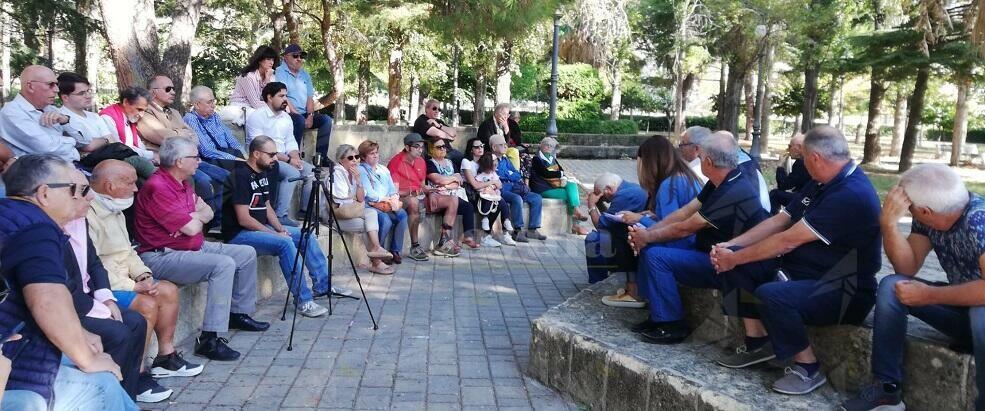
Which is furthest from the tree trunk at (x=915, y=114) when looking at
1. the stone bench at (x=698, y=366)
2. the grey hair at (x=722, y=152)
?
the stone bench at (x=698, y=366)

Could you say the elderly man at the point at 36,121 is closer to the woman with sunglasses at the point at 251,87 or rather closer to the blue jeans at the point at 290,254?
the blue jeans at the point at 290,254

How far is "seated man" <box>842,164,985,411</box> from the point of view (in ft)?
10.3

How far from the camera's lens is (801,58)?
24.6 metres

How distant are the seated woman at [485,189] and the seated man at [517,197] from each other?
0.40 feet

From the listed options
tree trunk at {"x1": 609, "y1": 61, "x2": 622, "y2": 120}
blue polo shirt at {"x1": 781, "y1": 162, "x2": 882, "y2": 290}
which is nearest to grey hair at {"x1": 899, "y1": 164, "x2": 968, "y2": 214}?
blue polo shirt at {"x1": 781, "y1": 162, "x2": 882, "y2": 290}

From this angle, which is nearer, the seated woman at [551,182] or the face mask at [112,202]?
the face mask at [112,202]

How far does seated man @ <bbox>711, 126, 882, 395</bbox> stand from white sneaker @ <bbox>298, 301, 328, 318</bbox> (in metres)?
3.30

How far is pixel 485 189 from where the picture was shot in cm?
925

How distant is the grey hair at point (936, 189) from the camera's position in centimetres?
318

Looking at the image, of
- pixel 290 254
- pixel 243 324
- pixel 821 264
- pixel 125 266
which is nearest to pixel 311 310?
pixel 290 254

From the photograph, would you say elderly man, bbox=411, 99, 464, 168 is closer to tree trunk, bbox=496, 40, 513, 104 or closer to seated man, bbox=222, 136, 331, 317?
seated man, bbox=222, 136, 331, 317

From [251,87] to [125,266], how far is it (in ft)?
13.5

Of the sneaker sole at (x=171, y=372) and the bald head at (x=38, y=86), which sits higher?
the bald head at (x=38, y=86)

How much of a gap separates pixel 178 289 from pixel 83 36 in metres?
12.8
